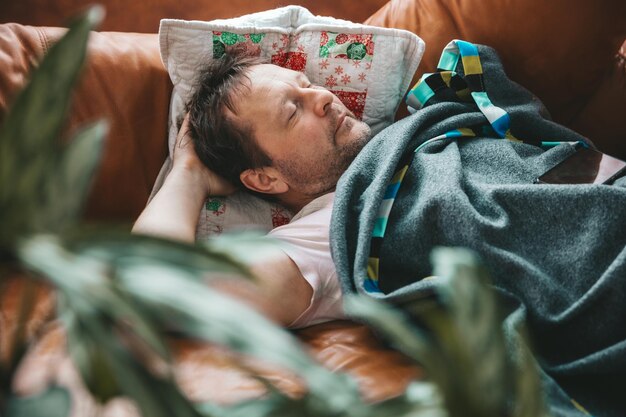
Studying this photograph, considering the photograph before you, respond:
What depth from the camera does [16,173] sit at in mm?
300

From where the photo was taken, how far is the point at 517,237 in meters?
0.89

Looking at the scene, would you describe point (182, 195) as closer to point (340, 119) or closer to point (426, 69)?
point (340, 119)

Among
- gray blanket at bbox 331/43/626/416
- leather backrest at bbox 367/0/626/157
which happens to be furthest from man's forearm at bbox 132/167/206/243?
leather backrest at bbox 367/0/626/157

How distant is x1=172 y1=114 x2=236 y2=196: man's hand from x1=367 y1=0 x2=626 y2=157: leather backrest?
528 mm

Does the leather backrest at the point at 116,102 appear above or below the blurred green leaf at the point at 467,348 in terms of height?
below

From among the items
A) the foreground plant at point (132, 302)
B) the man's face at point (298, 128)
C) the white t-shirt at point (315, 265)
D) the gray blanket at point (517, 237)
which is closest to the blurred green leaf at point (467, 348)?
the foreground plant at point (132, 302)

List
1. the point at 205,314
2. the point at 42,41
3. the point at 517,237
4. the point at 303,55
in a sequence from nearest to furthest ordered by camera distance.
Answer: the point at 205,314 → the point at 517,237 → the point at 42,41 → the point at 303,55

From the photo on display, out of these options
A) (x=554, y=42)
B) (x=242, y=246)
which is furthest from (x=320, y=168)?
(x=242, y=246)

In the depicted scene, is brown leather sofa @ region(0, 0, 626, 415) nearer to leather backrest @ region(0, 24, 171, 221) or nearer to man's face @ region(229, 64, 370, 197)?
leather backrest @ region(0, 24, 171, 221)

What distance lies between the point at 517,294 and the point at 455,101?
53 centimetres

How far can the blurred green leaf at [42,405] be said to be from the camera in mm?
305

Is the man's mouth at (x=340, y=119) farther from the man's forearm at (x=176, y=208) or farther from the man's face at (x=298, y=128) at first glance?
the man's forearm at (x=176, y=208)

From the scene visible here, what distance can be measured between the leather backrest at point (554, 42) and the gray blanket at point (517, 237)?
183 millimetres

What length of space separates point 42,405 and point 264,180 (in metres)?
0.92
